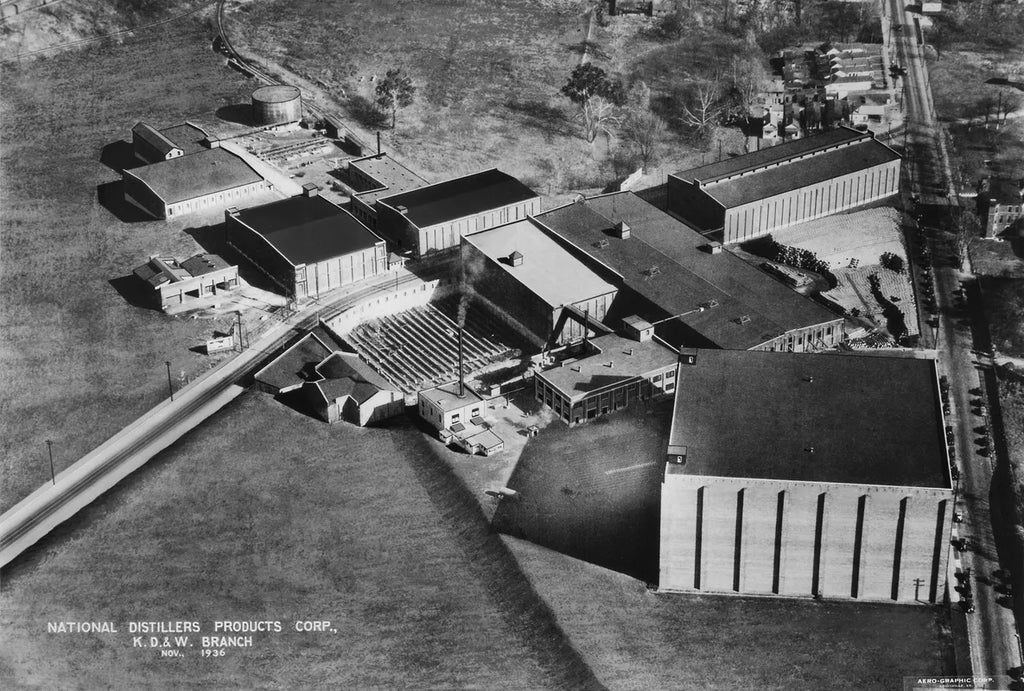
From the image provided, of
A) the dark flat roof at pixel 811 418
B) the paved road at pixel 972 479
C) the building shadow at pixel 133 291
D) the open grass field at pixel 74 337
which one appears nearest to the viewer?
the paved road at pixel 972 479

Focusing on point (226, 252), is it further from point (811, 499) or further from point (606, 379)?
point (811, 499)

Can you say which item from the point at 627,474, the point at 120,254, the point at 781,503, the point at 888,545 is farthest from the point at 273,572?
the point at 120,254

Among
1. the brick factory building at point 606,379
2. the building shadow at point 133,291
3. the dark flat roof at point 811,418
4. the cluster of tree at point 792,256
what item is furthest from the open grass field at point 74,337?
the cluster of tree at point 792,256

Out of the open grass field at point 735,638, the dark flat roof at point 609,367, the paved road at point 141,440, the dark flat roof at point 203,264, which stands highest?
the dark flat roof at point 609,367

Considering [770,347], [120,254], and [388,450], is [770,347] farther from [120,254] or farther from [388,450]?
[120,254]

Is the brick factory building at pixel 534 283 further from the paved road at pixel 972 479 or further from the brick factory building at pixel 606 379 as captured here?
the paved road at pixel 972 479
